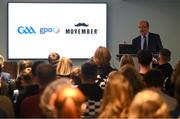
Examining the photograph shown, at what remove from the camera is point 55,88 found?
275 cm

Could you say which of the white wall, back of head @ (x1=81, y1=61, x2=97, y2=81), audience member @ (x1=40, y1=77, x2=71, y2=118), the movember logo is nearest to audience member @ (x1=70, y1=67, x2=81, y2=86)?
back of head @ (x1=81, y1=61, x2=97, y2=81)

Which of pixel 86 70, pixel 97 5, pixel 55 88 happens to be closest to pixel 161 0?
pixel 97 5

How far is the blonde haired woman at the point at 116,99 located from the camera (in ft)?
9.86

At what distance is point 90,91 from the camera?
13.8 feet

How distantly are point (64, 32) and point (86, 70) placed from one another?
18.9 feet

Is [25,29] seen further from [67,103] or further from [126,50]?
[67,103]

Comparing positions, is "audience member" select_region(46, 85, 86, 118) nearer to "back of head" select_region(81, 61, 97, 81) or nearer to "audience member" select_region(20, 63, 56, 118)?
"audience member" select_region(20, 63, 56, 118)

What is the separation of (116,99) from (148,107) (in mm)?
585

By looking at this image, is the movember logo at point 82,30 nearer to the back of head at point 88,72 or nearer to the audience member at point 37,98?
the back of head at point 88,72

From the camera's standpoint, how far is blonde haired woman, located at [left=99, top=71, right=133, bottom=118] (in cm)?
301

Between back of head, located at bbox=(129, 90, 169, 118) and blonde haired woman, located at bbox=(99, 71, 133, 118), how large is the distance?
1.37ft

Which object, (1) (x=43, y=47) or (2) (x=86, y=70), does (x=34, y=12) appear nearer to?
(1) (x=43, y=47)

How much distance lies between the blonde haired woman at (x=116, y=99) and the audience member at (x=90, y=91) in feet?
3.14

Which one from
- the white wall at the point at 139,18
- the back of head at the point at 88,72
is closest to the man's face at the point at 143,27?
the white wall at the point at 139,18
